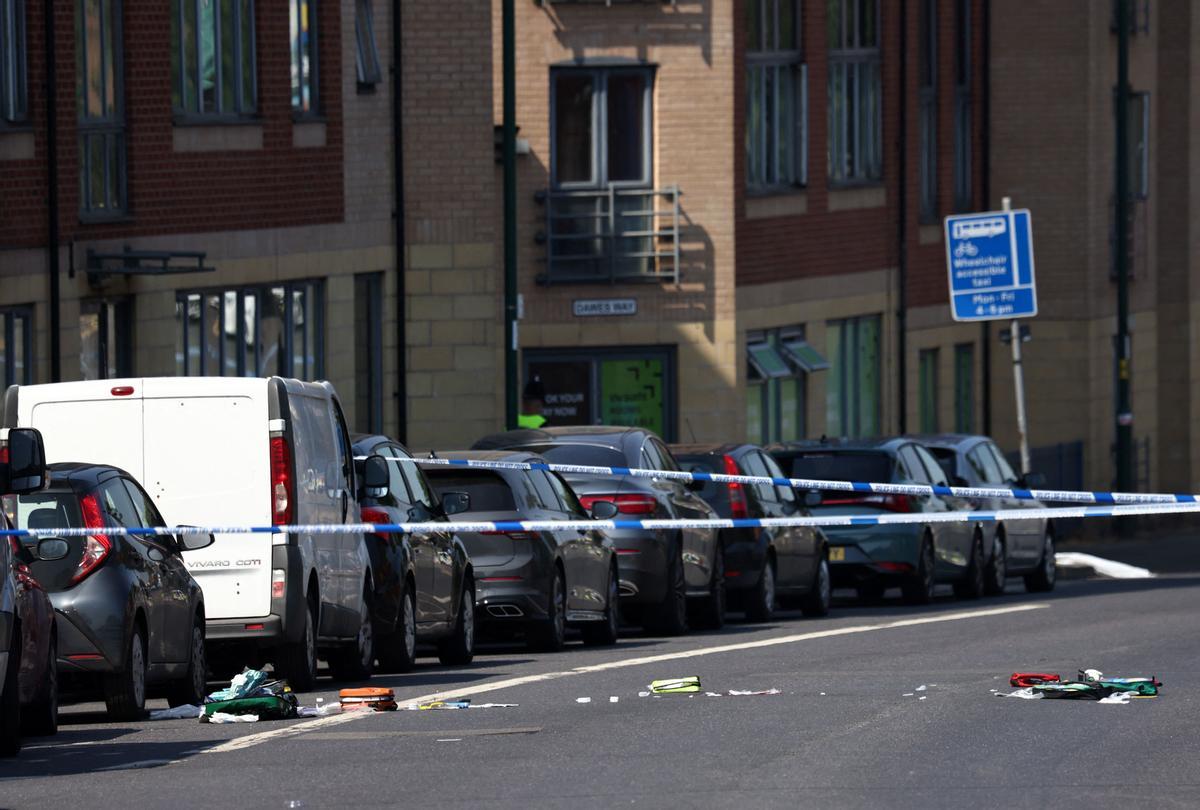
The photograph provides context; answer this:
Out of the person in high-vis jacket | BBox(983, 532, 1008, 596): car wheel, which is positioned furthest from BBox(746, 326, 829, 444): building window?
BBox(983, 532, 1008, 596): car wheel

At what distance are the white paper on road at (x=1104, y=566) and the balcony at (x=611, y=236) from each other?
19.6ft

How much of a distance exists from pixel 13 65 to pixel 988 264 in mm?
16241

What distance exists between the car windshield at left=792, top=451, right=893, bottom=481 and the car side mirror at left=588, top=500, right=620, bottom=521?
546 centimetres

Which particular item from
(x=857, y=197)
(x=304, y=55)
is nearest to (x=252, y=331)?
(x=304, y=55)

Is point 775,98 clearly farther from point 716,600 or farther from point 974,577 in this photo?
point 716,600

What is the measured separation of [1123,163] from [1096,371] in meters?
6.55

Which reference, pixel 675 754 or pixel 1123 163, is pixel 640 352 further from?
pixel 675 754

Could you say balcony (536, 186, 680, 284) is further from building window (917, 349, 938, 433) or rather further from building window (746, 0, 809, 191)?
building window (917, 349, 938, 433)

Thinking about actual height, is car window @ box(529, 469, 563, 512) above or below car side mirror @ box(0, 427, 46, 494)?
below

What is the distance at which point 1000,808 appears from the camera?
10625 mm

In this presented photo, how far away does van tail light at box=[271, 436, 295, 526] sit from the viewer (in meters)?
15.8

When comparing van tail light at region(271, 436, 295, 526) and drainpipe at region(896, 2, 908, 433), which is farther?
drainpipe at region(896, 2, 908, 433)

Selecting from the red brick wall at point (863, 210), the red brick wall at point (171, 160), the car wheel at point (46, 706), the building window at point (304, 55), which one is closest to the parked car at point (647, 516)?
the red brick wall at point (171, 160)

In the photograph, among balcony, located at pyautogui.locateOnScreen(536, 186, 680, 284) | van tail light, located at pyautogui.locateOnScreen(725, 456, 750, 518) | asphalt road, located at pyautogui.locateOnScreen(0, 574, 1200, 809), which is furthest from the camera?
balcony, located at pyautogui.locateOnScreen(536, 186, 680, 284)
